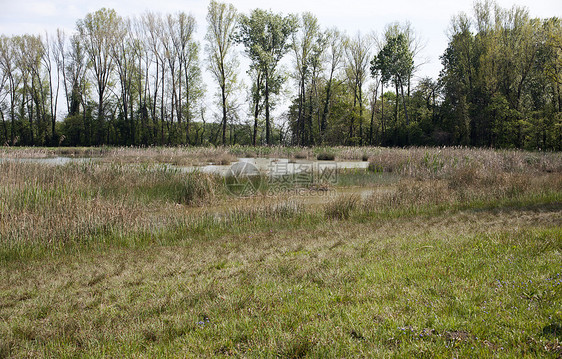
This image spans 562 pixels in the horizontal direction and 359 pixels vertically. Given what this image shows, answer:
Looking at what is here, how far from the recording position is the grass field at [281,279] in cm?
260

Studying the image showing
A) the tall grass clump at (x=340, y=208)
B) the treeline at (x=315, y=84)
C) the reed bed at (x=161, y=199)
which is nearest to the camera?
the reed bed at (x=161, y=199)

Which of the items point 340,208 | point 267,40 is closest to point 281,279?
point 340,208

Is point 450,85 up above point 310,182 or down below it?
above

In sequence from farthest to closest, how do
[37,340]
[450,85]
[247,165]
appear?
[450,85] → [247,165] → [37,340]

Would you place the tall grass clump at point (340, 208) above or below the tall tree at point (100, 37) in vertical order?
below

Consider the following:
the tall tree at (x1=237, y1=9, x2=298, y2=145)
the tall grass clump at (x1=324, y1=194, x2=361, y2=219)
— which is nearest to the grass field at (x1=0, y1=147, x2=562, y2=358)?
the tall grass clump at (x1=324, y1=194, x2=361, y2=219)

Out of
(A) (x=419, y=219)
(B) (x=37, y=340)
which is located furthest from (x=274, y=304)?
(A) (x=419, y=219)

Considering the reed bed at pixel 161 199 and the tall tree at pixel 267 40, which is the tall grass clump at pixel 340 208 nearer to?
the reed bed at pixel 161 199

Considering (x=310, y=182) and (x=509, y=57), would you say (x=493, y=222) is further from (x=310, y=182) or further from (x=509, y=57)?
(x=509, y=57)

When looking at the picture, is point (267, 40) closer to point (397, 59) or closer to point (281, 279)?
point (397, 59)

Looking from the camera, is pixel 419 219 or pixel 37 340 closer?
pixel 37 340

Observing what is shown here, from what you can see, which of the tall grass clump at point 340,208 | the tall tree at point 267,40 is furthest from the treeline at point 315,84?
the tall grass clump at point 340,208

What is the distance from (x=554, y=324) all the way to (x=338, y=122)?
3881cm

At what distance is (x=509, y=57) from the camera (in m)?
29.0
